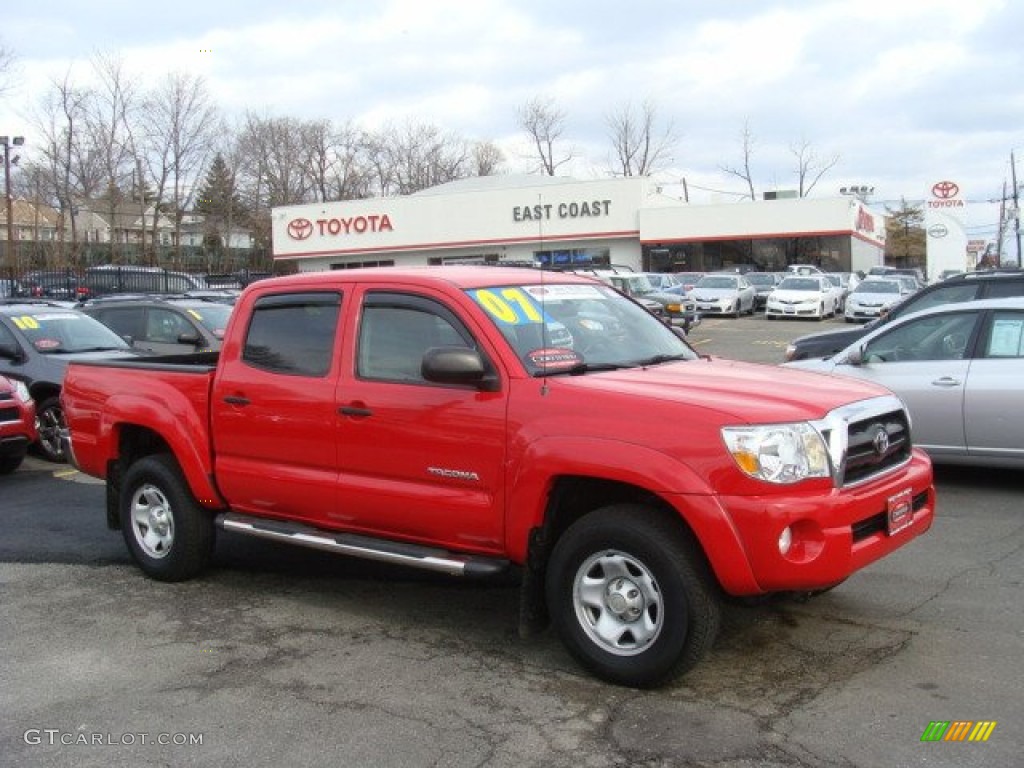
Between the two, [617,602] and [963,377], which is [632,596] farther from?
[963,377]

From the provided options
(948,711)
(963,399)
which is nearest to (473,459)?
(948,711)

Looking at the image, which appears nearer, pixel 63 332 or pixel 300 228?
pixel 63 332

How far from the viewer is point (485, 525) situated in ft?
16.2

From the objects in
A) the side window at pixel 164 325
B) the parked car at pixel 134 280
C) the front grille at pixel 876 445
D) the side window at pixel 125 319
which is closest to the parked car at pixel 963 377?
the front grille at pixel 876 445

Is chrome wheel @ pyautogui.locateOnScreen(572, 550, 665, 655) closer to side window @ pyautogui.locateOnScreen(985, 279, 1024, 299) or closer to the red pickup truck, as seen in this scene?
the red pickup truck

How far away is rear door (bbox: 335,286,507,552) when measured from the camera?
4.94 meters

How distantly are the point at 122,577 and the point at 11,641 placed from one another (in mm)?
1228

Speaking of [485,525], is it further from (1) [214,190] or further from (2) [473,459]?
(1) [214,190]

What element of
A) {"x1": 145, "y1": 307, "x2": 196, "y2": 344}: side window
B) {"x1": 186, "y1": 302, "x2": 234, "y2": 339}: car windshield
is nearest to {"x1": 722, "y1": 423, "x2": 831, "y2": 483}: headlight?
{"x1": 186, "y1": 302, "x2": 234, "y2": 339}: car windshield

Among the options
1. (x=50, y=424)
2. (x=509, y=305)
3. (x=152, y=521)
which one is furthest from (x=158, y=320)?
(x=509, y=305)

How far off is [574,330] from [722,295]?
30.6 m

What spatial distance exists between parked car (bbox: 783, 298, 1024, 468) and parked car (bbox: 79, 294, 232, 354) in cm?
898

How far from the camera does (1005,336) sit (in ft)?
27.4

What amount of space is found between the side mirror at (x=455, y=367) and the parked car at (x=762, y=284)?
34.0 meters
